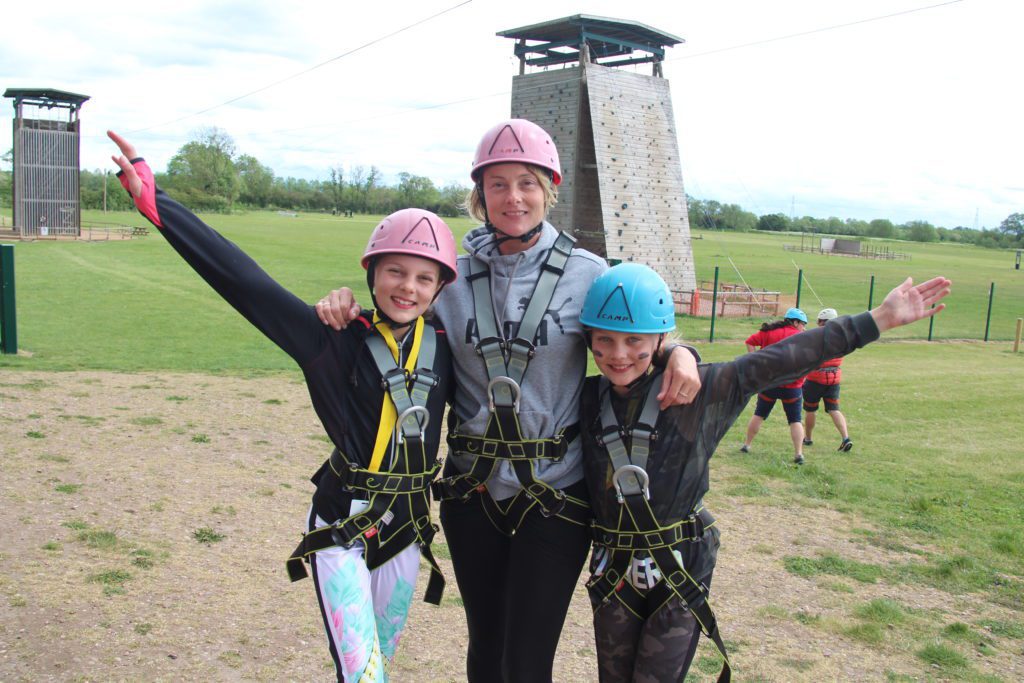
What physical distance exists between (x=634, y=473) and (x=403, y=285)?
1238mm

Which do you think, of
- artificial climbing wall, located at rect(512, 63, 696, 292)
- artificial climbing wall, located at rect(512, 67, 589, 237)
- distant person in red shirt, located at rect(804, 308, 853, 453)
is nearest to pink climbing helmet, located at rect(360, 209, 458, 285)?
distant person in red shirt, located at rect(804, 308, 853, 453)

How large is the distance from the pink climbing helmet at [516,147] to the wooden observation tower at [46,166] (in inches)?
2161

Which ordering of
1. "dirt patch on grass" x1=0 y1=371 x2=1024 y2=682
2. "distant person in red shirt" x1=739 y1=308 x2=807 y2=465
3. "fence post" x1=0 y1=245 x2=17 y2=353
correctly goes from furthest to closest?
"fence post" x1=0 y1=245 x2=17 y2=353 → "distant person in red shirt" x1=739 y1=308 x2=807 y2=465 → "dirt patch on grass" x1=0 y1=371 x2=1024 y2=682

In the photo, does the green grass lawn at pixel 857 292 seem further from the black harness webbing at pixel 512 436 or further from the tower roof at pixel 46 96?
the tower roof at pixel 46 96

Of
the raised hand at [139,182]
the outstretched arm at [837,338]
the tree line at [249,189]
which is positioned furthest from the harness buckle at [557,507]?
the tree line at [249,189]

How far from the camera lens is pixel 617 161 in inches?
1115

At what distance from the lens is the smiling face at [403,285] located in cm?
339

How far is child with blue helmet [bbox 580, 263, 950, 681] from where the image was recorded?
3.33 metres

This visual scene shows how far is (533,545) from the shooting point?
132 inches

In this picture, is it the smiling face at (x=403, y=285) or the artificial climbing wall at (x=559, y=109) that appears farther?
the artificial climbing wall at (x=559, y=109)

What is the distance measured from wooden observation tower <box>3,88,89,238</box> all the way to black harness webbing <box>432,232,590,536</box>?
181ft

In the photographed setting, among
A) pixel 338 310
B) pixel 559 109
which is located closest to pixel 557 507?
pixel 338 310

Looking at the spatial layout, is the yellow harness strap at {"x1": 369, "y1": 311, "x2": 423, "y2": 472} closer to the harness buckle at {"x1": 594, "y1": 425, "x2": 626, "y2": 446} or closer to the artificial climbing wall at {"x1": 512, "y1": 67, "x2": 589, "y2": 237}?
the harness buckle at {"x1": 594, "y1": 425, "x2": 626, "y2": 446}

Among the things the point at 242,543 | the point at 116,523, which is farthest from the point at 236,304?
the point at 116,523
